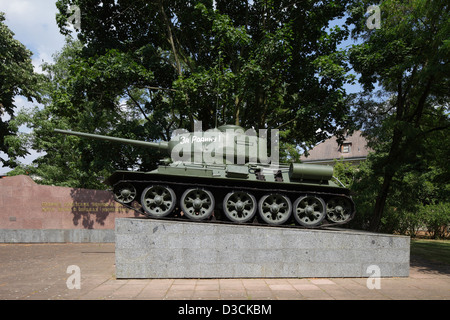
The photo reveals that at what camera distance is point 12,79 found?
23.7 m

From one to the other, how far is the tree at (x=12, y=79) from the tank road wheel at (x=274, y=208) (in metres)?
19.9

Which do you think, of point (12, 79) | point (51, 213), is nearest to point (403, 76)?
point (51, 213)

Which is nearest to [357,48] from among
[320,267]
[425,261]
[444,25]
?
[444,25]

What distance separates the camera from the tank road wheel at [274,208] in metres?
8.83

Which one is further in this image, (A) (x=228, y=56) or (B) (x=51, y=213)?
(A) (x=228, y=56)

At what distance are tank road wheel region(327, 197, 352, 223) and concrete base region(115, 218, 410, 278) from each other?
2.32 feet

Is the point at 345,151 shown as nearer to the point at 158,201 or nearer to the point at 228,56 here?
the point at 228,56

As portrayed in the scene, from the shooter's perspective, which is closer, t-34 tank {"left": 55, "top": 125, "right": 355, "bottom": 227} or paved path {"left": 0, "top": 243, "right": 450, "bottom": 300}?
paved path {"left": 0, "top": 243, "right": 450, "bottom": 300}

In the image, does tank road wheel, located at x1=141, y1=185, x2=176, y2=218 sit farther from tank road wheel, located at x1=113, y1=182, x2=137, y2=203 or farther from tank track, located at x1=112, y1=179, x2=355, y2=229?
tank road wheel, located at x1=113, y1=182, x2=137, y2=203

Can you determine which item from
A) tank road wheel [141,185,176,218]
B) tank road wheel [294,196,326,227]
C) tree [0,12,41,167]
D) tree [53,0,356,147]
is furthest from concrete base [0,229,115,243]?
tank road wheel [294,196,326,227]

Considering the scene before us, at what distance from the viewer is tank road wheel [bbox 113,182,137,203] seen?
8.48 meters

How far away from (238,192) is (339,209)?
2949 millimetres
